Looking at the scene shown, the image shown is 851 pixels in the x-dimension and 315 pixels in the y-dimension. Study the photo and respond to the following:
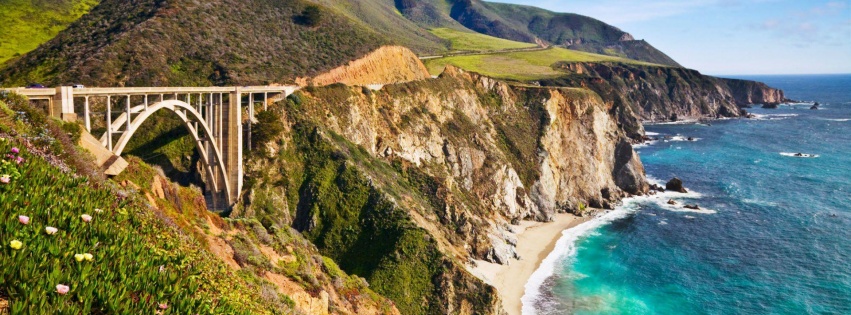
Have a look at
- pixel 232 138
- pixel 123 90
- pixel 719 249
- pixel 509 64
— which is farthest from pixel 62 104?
pixel 509 64

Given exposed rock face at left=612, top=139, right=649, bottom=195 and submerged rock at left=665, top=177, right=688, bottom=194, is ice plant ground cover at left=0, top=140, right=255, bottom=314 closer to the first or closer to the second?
exposed rock face at left=612, top=139, right=649, bottom=195

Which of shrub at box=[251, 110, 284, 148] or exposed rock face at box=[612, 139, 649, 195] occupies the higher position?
shrub at box=[251, 110, 284, 148]

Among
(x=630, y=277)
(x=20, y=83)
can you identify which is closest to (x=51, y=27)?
(x=20, y=83)

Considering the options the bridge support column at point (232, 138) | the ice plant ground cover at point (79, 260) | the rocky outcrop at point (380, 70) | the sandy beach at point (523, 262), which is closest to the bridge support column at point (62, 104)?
the ice plant ground cover at point (79, 260)

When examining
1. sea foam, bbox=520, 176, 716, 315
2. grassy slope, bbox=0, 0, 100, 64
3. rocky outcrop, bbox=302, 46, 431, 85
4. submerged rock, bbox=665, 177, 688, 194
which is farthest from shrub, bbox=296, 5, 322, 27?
submerged rock, bbox=665, 177, 688, 194

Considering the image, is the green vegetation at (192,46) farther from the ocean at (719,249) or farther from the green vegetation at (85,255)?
the green vegetation at (85,255)

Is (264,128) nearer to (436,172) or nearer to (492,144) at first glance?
(436,172)

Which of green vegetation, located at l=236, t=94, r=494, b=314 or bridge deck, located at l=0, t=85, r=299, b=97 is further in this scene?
green vegetation, located at l=236, t=94, r=494, b=314
